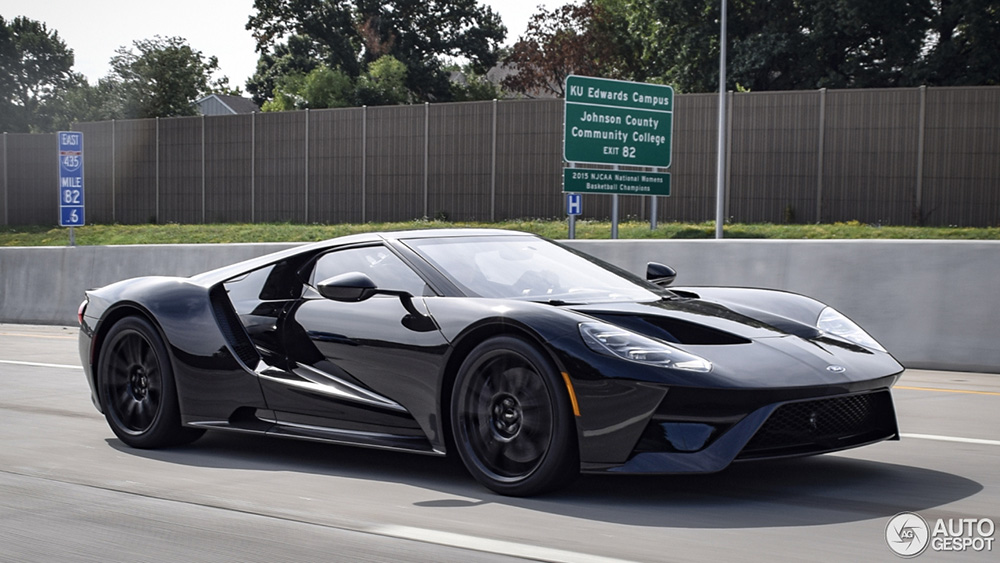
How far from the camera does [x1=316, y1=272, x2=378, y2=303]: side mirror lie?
5.64m

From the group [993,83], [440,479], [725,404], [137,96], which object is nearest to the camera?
[725,404]

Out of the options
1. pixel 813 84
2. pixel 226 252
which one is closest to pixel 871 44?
pixel 813 84

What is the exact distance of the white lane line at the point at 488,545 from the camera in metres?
4.16

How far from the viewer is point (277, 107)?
58.4 metres

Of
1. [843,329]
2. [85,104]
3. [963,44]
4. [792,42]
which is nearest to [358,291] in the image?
[843,329]

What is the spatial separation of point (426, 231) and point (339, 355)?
0.88m

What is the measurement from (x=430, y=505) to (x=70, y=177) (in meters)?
20.0

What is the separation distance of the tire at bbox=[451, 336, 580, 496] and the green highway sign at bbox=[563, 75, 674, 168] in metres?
15.3

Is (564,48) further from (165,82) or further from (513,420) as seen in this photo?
(513,420)

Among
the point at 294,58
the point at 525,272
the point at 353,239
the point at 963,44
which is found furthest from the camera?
the point at 294,58

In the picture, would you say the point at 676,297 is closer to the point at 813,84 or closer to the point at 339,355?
the point at 339,355

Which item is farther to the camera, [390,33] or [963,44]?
[390,33]

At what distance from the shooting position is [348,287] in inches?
222

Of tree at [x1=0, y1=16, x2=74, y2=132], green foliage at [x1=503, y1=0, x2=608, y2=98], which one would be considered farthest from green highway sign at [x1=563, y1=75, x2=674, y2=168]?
tree at [x1=0, y1=16, x2=74, y2=132]
